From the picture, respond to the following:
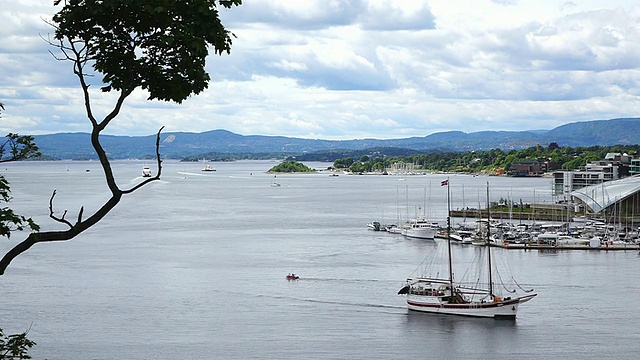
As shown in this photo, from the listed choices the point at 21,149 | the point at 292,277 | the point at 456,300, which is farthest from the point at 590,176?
the point at 21,149

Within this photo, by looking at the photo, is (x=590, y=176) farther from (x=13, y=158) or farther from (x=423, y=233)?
(x=13, y=158)

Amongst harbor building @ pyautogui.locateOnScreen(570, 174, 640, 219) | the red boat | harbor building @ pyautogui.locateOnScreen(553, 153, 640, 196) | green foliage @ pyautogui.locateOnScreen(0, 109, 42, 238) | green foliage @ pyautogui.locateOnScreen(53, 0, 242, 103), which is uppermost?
green foliage @ pyautogui.locateOnScreen(53, 0, 242, 103)

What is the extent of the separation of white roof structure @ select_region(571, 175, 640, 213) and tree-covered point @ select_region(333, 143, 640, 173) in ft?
213

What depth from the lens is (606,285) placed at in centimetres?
3388

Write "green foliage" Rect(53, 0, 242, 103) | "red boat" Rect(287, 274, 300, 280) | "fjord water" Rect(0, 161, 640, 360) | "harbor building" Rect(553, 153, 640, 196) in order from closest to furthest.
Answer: "green foliage" Rect(53, 0, 242, 103) < "fjord water" Rect(0, 161, 640, 360) < "red boat" Rect(287, 274, 300, 280) < "harbor building" Rect(553, 153, 640, 196)

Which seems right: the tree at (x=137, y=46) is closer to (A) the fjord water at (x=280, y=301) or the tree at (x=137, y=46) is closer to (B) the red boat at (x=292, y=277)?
(A) the fjord water at (x=280, y=301)

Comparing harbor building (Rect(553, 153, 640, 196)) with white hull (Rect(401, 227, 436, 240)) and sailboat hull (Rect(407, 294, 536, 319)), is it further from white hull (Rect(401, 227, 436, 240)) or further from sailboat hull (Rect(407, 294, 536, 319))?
sailboat hull (Rect(407, 294, 536, 319))

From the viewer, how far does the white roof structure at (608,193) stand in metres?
57.8

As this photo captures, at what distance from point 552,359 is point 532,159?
135 metres

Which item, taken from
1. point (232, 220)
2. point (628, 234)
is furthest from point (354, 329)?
point (232, 220)

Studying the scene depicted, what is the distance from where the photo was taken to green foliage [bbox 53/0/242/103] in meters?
6.43

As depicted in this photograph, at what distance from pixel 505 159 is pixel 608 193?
10541 cm

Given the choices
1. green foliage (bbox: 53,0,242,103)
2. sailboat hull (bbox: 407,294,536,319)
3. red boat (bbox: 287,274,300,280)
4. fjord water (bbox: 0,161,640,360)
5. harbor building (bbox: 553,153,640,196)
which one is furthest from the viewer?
harbor building (bbox: 553,153,640,196)

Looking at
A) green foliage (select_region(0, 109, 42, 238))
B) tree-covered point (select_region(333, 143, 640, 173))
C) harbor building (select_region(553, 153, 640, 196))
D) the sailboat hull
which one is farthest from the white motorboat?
tree-covered point (select_region(333, 143, 640, 173))
